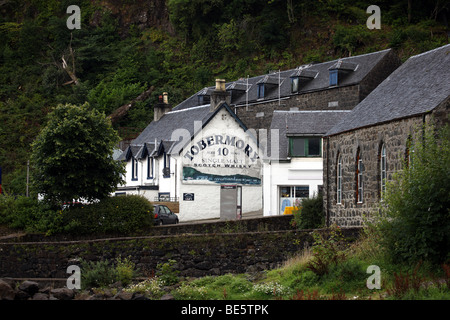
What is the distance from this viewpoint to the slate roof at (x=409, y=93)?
2438 centimetres

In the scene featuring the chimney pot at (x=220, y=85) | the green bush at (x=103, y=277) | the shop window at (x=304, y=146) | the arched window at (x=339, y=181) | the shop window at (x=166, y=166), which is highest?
the chimney pot at (x=220, y=85)

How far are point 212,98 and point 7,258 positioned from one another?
23152 millimetres

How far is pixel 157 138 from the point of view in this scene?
1961 inches

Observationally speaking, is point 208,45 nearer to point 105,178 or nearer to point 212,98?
point 212,98

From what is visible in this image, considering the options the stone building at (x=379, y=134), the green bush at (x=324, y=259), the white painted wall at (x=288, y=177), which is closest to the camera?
the green bush at (x=324, y=259)

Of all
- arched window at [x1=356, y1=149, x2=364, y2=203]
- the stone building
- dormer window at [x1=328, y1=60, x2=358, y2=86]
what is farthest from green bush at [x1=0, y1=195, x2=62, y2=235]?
dormer window at [x1=328, y1=60, x2=358, y2=86]

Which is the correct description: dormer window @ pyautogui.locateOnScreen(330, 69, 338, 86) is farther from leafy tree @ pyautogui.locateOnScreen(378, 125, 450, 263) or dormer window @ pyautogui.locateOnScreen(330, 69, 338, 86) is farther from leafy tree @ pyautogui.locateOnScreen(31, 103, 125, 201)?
leafy tree @ pyautogui.locateOnScreen(378, 125, 450, 263)

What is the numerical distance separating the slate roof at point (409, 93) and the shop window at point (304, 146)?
30.4 ft

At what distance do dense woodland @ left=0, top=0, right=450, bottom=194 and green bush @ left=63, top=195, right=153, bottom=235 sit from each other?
27561 mm

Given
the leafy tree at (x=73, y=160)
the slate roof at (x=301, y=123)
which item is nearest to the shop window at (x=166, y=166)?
the slate roof at (x=301, y=123)

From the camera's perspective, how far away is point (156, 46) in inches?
3105

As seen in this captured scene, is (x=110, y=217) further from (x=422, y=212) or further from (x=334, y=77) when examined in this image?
(x=334, y=77)

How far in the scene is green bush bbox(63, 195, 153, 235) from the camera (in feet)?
91.0

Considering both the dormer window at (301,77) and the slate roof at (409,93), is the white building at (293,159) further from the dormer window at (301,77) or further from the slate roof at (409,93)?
the slate roof at (409,93)
